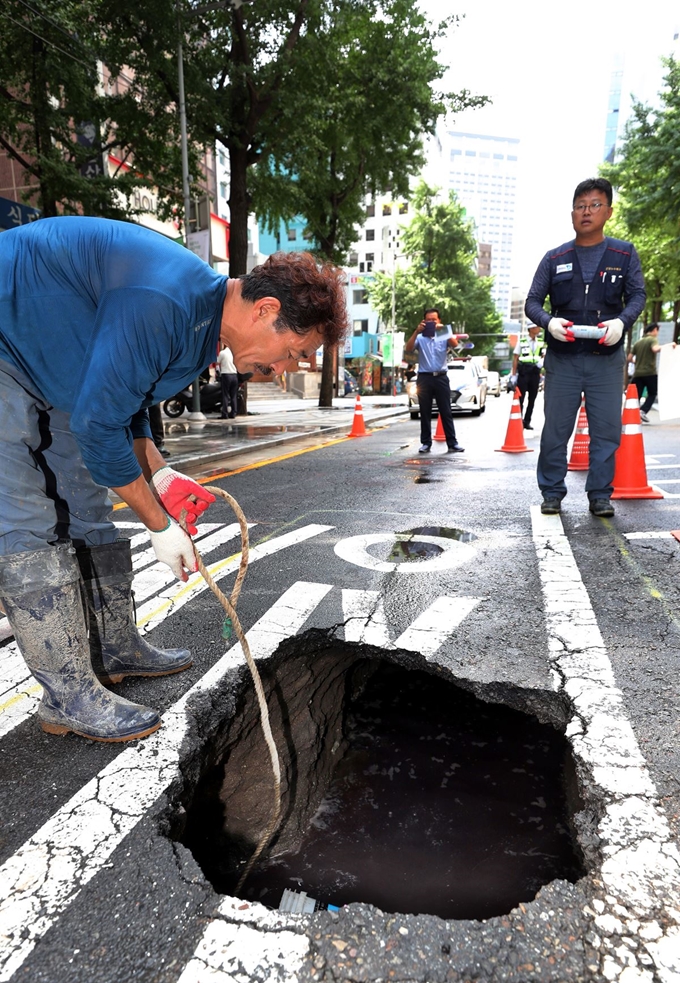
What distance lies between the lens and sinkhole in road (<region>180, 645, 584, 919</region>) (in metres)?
1.86

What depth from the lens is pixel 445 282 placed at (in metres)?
39.1

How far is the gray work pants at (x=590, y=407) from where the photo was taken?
4.58 m

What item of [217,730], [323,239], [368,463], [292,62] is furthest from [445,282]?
[217,730]

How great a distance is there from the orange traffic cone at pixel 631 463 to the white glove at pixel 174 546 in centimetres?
455

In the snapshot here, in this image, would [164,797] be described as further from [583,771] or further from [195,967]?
[583,771]

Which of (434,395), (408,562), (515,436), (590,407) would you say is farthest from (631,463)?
(515,436)

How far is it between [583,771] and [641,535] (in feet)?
9.55

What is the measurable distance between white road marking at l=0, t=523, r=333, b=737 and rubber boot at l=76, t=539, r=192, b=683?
0.29 metres

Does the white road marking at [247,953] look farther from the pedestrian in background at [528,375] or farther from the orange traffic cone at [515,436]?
the pedestrian in background at [528,375]

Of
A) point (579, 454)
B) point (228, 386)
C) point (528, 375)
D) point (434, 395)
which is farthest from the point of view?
point (228, 386)

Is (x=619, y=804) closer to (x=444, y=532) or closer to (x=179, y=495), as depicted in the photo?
(x=179, y=495)

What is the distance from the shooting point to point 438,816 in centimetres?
215

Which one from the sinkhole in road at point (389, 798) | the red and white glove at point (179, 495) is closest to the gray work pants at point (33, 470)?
the red and white glove at point (179, 495)

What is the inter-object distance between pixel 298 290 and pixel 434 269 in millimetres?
41465
